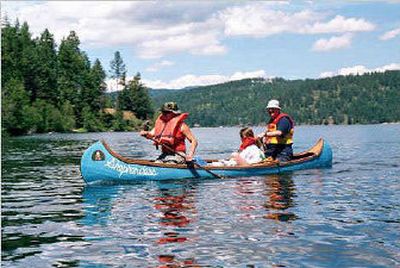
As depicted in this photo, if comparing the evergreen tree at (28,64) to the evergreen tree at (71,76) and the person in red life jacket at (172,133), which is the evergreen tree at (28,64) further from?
the person in red life jacket at (172,133)

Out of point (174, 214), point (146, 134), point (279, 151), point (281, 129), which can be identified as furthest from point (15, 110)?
point (174, 214)

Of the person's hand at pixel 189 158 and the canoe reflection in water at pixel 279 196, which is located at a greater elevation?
the person's hand at pixel 189 158

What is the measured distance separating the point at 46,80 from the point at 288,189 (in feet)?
334

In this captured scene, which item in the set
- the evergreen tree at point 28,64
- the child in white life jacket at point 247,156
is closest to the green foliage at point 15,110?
the evergreen tree at point 28,64

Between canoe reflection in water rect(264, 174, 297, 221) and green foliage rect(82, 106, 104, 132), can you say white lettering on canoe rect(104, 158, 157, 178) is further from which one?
green foliage rect(82, 106, 104, 132)

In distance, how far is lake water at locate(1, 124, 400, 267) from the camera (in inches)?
343

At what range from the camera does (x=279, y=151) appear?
73.0 ft

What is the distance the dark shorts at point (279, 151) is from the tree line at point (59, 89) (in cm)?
6624

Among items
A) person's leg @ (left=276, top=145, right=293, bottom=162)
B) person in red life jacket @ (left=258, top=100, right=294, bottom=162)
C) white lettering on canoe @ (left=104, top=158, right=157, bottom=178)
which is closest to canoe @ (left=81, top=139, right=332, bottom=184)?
white lettering on canoe @ (left=104, top=158, right=157, bottom=178)

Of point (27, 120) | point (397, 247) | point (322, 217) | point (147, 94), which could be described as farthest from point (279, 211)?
point (147, 94)

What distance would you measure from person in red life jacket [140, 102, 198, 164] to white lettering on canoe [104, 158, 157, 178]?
95 centimetres

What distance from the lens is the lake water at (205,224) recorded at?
8.72 m

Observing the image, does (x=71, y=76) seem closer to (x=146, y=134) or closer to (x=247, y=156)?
(x=247, y=156)

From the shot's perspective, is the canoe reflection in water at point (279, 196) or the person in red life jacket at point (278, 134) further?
the person in red life jacket at point (278, 134)
